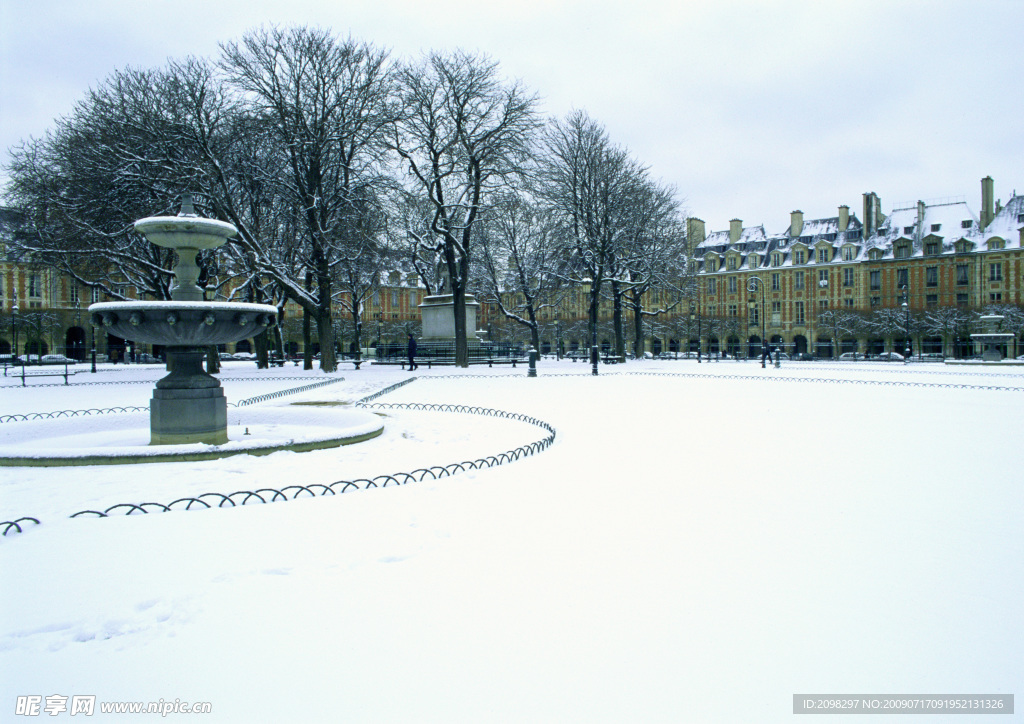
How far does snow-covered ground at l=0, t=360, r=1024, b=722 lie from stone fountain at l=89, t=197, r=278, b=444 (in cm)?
147

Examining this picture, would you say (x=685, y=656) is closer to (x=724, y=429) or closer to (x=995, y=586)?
(x=995, y=586)

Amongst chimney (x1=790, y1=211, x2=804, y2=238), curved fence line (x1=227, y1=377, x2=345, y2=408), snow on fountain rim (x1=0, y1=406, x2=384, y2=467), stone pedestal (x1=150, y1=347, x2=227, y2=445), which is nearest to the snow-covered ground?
snow on fountain rim (x1=0, y1=406, x2=384, y2=467)

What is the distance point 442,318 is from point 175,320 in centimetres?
2685

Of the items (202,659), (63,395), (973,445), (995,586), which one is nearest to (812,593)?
(995,586)

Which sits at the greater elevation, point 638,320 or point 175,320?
point 638,320

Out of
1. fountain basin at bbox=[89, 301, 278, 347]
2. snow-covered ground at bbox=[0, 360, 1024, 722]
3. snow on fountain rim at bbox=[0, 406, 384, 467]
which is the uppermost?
fountain basin at bbox=[89, 301, 278, 347]

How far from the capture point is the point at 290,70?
24.2 meters

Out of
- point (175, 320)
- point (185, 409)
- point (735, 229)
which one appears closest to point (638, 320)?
point (185, 409)

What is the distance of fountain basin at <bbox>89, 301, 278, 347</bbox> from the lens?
8.00 m

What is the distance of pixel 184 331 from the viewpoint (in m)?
8.29

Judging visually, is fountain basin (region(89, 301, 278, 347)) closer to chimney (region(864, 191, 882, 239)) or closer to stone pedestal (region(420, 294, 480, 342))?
stone pedestal (region(420, 294, 480, 342))

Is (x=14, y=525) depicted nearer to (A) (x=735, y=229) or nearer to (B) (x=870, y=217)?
(B) (x=870, y=217)

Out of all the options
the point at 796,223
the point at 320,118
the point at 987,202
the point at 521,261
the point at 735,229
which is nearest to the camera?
the point at 320,118

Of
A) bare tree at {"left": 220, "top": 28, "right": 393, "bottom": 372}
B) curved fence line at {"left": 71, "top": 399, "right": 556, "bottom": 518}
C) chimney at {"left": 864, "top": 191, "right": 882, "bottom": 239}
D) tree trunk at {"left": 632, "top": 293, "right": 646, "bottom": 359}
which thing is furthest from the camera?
chimney at {"left": 864, "top": 191, "right": 882, "bottom": 239}
